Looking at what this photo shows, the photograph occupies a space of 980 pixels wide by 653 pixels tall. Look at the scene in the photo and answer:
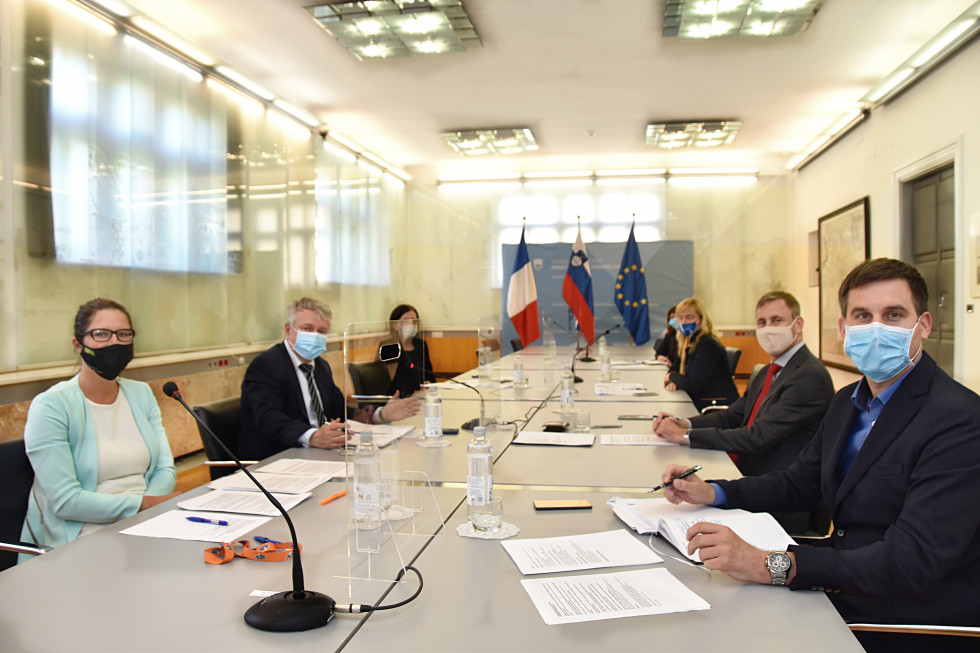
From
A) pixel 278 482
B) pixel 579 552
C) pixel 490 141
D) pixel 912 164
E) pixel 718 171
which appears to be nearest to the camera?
pixel 579 552

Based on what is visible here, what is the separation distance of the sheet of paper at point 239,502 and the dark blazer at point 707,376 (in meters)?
3.27

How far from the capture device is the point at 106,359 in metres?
2.24

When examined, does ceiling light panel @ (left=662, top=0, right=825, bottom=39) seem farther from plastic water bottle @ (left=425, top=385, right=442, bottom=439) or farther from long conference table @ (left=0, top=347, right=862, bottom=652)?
long conference table @ (left=0, top=347, right=862, bottom=652)

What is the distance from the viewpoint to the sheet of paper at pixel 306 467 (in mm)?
2225

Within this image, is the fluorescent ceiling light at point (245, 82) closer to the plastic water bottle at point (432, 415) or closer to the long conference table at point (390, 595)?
the plastic water bottle at point (432, 415)

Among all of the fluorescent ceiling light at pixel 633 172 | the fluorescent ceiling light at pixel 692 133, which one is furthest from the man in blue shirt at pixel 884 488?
the fluorescent ceiling light at pixel 633 172

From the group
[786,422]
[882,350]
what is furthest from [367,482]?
[786,422]

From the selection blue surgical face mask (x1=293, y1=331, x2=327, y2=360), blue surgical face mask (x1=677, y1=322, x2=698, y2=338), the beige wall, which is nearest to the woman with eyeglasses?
blue surgical face mask (x1=293, y1=331, x2=327, y2=360)

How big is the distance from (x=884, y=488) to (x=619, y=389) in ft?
9.48

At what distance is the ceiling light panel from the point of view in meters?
4.73

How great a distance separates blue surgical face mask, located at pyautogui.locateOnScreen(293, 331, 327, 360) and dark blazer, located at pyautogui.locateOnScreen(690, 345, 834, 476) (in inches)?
64.9

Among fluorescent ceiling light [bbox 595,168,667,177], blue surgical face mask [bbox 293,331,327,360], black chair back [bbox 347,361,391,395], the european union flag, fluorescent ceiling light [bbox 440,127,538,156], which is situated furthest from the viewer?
fluorescent ceiling light [bbox 595,168,667,177]

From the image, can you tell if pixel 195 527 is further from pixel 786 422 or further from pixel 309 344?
pixel 786 422

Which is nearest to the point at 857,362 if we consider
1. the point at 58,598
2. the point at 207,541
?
the point at 207,541
